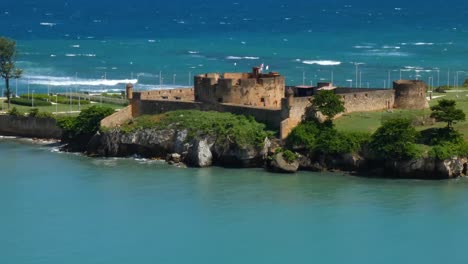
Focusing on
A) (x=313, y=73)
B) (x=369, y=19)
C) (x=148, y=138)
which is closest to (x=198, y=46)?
(x=313, y=73)

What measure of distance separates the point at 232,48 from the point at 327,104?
68.5 metres

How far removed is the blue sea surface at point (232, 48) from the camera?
324ft

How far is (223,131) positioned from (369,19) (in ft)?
420

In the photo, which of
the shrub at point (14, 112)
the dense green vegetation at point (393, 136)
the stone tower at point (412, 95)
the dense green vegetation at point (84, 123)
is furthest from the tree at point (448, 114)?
the shrub at point (14, 112)

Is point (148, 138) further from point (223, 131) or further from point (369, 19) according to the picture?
point (369, 19)

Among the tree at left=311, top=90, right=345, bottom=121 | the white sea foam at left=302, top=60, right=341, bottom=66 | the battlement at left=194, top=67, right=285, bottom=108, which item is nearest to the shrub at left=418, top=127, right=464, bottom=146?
the tree at left=311, top=90, right=345, bottom=121

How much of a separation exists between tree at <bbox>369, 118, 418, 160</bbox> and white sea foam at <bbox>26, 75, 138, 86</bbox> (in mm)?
41913

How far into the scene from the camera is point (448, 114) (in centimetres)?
5606

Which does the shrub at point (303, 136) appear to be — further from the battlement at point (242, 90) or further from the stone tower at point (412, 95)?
the stone tower at point (412, 95)

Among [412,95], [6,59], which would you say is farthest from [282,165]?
[6,59]

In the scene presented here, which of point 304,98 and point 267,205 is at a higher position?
point 304,98

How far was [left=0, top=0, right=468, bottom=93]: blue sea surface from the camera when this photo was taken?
3893 inches

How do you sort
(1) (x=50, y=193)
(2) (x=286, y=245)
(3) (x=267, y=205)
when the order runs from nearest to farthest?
(2) (x=286, y=245) < (3) (x=267, y=205) < (1) (x=50, y=193)

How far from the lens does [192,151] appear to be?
57719mm
